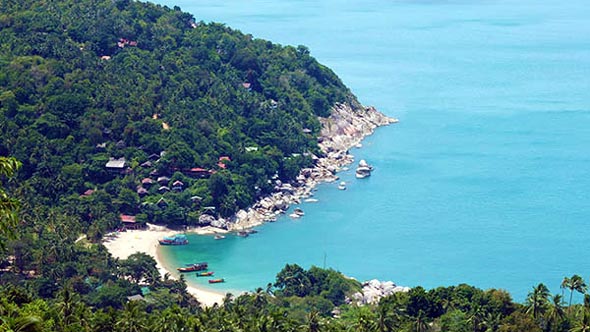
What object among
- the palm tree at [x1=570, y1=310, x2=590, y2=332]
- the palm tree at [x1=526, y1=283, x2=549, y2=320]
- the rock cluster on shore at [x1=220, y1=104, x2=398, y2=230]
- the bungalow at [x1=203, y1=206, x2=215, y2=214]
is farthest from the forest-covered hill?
the palm tree at [x1=570, y1=310, x2=590, y2=332]

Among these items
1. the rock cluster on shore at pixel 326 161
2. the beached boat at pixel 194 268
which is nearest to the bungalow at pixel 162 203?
the rock cluster on shore at pixel 326 161

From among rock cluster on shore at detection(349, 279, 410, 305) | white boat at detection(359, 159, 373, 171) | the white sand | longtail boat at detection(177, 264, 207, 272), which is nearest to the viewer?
rock cluster on shore at detection(349, 279, 410, 305)

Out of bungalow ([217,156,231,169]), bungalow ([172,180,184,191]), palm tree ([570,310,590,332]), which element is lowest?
palm tree ([570,310,590,332])

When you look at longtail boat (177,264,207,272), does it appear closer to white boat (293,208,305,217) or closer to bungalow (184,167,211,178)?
bungalow (184,167,211,178)

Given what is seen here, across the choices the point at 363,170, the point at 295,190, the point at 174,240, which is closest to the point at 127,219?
the point at 174,240

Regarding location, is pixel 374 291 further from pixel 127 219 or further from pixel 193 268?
pixel 127 219

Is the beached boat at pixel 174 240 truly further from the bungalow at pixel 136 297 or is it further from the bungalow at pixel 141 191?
the bungalow at pixel 136 297
